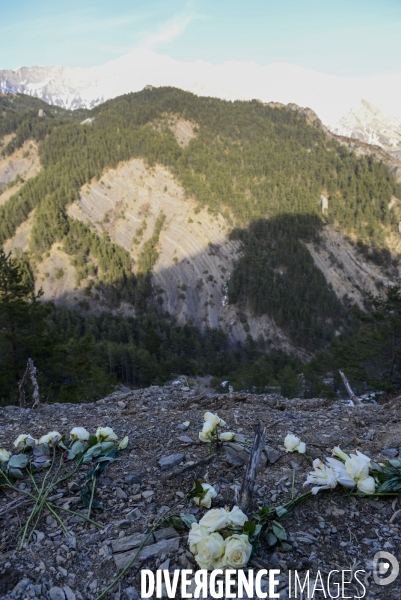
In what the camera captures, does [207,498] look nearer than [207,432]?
Yes

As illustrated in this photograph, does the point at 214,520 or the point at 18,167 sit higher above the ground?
the point at 18,167

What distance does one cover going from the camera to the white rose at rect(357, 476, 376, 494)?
276cm

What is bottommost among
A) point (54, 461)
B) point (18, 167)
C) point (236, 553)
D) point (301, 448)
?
point (54, 461)

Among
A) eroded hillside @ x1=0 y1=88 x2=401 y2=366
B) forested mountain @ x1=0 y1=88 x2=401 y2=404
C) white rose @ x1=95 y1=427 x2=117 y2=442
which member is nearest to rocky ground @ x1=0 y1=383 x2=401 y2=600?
white rose @ x1=95 y1=427 x2=117 y2=442

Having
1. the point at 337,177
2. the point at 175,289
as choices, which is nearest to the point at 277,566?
the point at 175,289

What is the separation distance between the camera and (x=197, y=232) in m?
68.1

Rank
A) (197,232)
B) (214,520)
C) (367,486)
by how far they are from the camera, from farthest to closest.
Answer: (197,232)
(367,486)
(214,520)

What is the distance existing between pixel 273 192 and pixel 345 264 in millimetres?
22492

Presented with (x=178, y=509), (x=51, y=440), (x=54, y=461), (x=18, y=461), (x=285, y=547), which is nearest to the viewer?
(x=285, y=547)

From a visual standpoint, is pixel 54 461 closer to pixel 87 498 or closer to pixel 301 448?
pixel 87 498

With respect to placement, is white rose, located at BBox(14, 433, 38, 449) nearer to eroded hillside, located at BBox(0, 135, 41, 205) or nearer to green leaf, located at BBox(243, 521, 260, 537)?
green leaf, located at BBox(243, 521, 260, 537)

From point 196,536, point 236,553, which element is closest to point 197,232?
point 196,536

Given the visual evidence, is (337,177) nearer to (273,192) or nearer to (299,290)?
(273,192)

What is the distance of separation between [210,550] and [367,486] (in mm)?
1349
